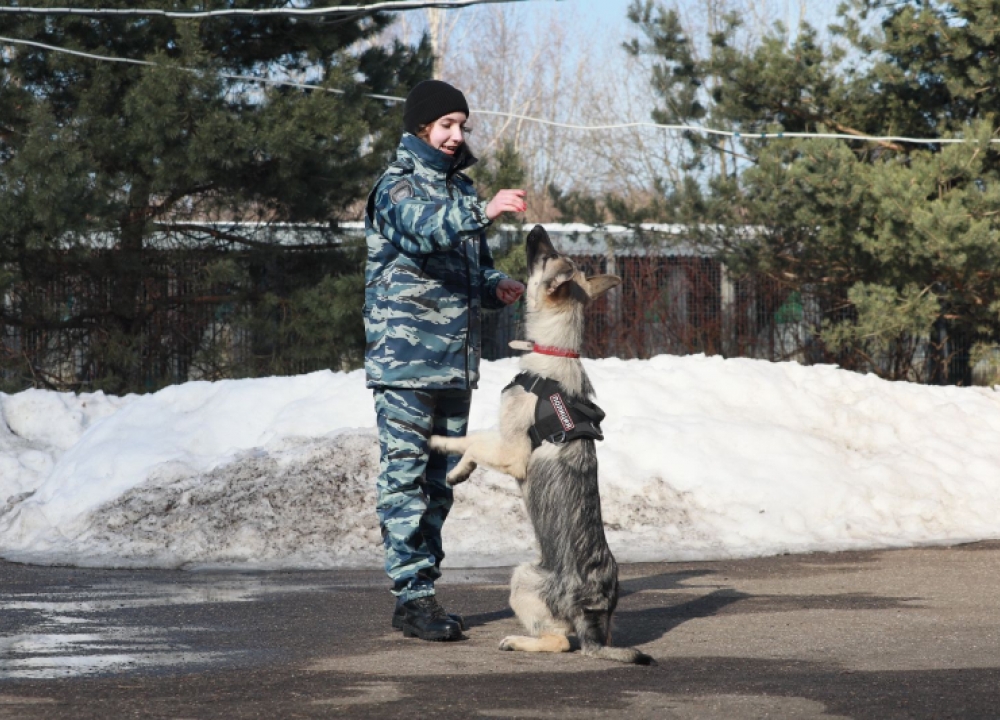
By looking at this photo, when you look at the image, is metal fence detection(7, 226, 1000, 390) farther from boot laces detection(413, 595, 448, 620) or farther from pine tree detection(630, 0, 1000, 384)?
boot laces detection(413, 595, 448, 620)

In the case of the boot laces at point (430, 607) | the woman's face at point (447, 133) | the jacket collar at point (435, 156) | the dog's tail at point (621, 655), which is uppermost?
the woman's face at point (447, 133)

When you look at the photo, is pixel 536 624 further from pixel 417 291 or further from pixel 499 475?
pixel 499 475

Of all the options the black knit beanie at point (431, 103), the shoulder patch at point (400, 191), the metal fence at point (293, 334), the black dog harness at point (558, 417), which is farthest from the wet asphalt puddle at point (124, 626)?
the metal fence at point (293, 334)

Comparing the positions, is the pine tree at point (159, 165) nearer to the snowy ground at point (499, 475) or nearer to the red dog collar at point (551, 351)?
the snowy ground at point (499, 475)

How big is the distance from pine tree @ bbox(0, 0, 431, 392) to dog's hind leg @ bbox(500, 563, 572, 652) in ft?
37.3

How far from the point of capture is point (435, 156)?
5758mm

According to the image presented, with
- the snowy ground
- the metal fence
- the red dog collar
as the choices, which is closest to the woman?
the red dog collar

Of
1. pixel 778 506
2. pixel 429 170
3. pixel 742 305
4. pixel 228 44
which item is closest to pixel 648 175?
pixel 742 305

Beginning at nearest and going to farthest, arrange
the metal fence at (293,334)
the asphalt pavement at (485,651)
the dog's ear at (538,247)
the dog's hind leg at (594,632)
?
1. the asphalt pavement at (485,651)
2. the dog's hind leg at (594,632)
3. the dog's ear at (538,247)
4. the metal fence at (293,334)

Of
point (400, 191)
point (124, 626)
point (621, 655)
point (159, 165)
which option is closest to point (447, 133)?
point (400, 191)

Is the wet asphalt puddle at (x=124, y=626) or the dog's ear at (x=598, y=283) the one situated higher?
the dog's ear at (x=598, y=283)

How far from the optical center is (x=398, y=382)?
5.63 meters

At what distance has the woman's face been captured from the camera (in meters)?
5.72

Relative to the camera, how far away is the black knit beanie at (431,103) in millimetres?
5699
